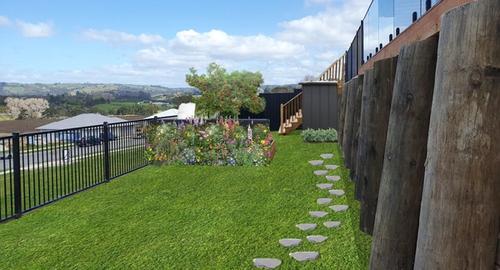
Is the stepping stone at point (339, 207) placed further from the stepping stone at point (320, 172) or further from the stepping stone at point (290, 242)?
the stepping stone at point (320, 172)

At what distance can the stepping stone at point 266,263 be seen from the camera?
4387 millimetres

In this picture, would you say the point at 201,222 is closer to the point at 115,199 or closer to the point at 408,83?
the point at 115,199

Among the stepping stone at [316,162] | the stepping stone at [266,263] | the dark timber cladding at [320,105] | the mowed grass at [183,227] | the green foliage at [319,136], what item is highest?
the dark timber cladding at [320,105]

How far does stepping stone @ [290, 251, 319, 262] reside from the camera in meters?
4.54

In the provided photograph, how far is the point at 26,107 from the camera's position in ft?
463

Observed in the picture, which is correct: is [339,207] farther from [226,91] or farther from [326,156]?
[226,91]

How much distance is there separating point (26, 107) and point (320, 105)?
141m

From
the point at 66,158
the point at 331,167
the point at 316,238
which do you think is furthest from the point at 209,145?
the point at 316,238

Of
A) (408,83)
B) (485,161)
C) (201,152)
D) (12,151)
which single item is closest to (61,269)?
(12,151)

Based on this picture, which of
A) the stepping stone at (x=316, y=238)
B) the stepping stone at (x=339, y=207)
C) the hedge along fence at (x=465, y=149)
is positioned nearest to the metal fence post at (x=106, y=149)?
the stepping stone at (x=339, y=207)

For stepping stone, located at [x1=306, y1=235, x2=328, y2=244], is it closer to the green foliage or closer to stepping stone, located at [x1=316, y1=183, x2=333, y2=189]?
stepping stone, located at [x1=316, y1=183, x2=333, y2=189]

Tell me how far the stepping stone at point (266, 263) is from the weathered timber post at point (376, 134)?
106 cm

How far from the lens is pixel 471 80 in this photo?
1602 millimetres

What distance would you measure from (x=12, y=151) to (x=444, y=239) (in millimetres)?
6948
